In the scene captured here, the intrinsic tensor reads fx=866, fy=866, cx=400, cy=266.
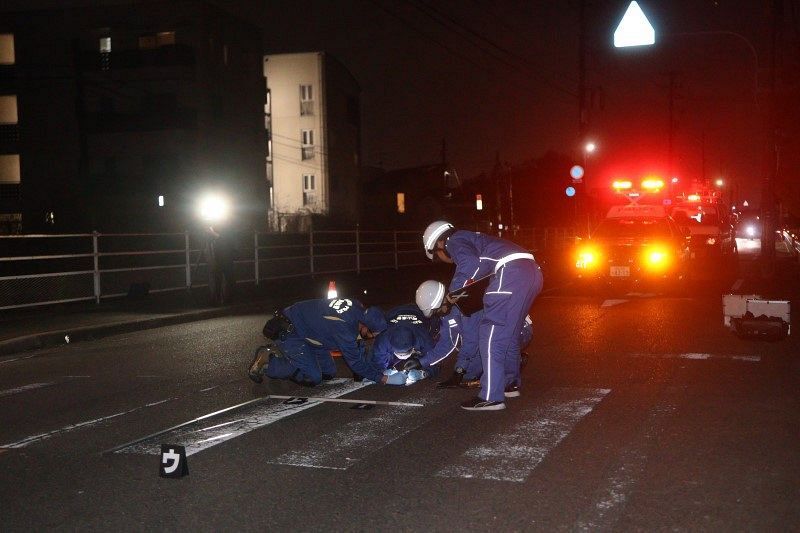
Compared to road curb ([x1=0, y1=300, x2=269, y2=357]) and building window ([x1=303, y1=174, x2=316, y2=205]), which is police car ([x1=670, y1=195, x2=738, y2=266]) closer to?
road curb ([x1=0, y1=300, x2=269, y2=357])

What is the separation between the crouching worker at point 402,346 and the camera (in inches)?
320

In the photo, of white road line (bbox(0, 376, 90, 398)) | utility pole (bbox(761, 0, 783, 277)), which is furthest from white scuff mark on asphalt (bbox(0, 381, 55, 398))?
utility pole (bbox(761, 0, 783, 277))

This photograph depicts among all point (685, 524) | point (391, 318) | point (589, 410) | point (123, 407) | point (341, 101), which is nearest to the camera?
point (685, 524)

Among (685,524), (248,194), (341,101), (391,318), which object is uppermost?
(341,101)

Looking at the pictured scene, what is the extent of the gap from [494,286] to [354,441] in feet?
6.22

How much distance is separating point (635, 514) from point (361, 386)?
A: 425 centimetres

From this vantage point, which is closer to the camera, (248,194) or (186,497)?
(186,497)

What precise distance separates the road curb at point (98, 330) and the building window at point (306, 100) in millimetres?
39704

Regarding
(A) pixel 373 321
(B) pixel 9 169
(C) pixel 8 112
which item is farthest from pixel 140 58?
(A) pixel 373 321

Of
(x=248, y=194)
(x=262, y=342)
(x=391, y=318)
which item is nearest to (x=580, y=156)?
(x=248, y=194)

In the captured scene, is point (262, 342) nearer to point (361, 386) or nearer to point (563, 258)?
point (361, 386)

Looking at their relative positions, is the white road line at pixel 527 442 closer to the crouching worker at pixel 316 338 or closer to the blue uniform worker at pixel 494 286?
the blue uniform worker at pixel 494 286

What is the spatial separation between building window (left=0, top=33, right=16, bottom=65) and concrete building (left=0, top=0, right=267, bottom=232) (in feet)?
0.16

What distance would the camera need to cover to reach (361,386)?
845 centimetres
